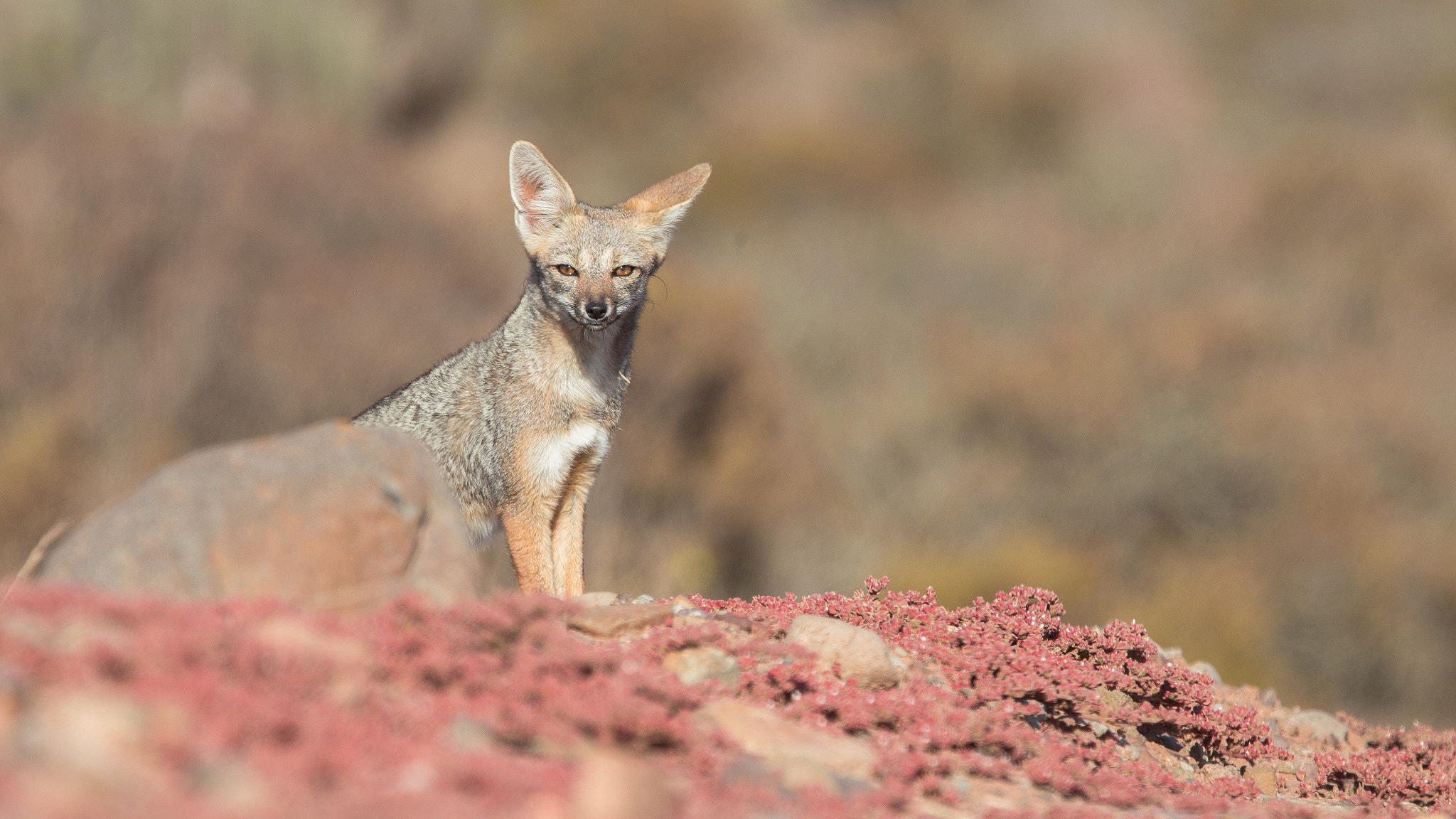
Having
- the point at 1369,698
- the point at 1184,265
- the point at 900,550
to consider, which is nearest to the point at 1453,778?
the point at 900,550

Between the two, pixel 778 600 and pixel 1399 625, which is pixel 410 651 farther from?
pixel 1399 625

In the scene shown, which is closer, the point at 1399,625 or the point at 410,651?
the point at 410,651

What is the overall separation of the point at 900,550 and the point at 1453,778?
15692mm

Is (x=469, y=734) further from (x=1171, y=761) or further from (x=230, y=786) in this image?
(x=1171, y=761)

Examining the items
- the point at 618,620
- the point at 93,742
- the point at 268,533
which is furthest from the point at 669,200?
the point at 93,742

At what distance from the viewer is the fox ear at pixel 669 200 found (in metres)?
7.45

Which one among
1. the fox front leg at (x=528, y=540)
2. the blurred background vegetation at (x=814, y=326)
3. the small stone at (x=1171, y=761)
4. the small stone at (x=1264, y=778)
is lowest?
the small stone at (x=1171, y=761)

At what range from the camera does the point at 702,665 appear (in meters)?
4.49

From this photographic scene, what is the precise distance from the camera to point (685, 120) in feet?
141

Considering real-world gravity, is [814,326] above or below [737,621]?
above

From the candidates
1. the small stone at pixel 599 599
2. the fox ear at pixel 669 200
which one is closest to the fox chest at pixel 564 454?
the small stone at pixel 599 599

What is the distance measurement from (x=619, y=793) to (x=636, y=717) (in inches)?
31.2

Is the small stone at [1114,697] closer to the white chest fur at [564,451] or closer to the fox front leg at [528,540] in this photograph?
the fox front leg at [528,540]

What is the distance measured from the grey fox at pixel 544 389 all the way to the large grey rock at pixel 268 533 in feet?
7.63
